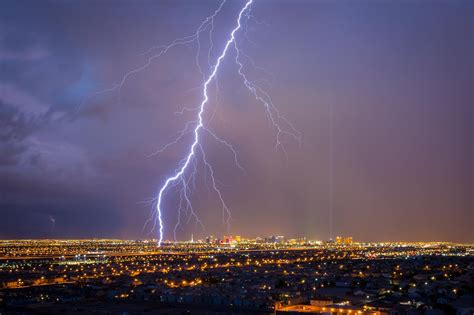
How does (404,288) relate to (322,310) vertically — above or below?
above

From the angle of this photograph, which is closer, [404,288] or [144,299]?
[144,299]

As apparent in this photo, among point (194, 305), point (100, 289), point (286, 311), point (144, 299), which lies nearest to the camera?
point (286, 311)

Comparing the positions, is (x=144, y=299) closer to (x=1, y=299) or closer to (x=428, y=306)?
(x=1, y=299)

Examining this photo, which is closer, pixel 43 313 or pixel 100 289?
pixel 43 313

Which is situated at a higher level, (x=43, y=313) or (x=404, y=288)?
(x=404, y=288)

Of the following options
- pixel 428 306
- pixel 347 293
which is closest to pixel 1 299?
pixel 347 293

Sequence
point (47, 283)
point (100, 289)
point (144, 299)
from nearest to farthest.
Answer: point (144, 299), point (100, 289), point (47, 283)

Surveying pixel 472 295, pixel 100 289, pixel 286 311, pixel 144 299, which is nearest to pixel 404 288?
pixel 472 295

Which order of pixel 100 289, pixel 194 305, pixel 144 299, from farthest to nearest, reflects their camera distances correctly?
pixel 100 289 → pixel 144 299 → pixel 194 305

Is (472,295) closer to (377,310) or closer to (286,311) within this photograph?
(377,310)
